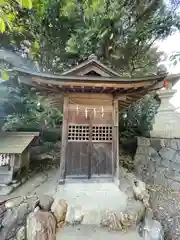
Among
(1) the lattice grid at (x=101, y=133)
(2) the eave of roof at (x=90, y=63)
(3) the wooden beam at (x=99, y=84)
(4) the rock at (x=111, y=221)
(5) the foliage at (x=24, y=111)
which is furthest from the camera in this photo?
(5) the foliage at (x=24, y=111)

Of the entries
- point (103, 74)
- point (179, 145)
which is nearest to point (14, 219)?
point (103, 74)

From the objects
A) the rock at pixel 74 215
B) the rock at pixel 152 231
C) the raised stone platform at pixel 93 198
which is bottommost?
the rock at pixel 152 231

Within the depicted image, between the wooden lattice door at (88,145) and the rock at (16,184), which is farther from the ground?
the wooden lattice door at (88,145)

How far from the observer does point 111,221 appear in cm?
325

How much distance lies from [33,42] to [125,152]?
8.35 metres

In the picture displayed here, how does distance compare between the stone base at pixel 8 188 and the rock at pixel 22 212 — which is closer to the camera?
the rock at pixel 22 212

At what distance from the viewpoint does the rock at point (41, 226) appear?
2854mm

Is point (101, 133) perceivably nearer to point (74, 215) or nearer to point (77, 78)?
point (77, 78)

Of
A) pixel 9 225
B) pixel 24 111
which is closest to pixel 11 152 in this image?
pixel 9 225

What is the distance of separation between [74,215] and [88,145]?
1.94 meters

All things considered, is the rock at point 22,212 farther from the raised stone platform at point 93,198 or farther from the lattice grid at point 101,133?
the lattice grid at point 101,133

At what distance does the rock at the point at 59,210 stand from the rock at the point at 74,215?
9 centimetres

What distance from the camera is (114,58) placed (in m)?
8.89

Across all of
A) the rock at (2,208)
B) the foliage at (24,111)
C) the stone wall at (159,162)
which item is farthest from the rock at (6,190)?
the stone wall at (159,162)
